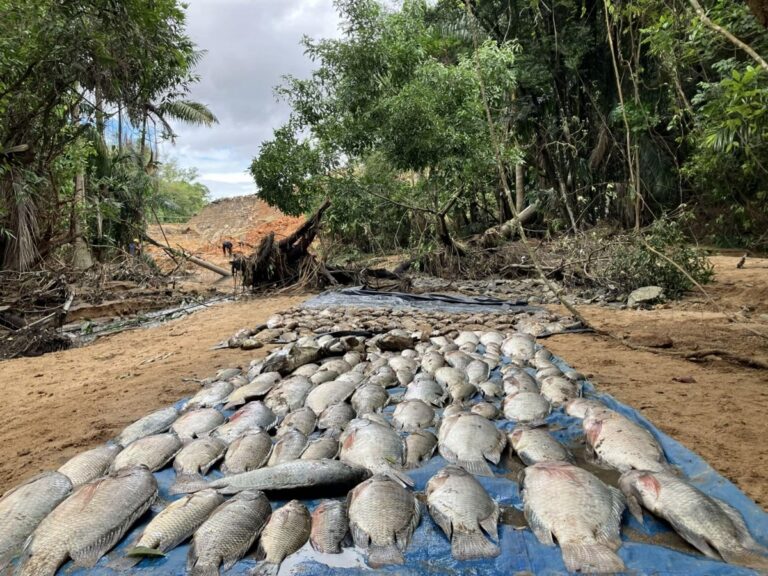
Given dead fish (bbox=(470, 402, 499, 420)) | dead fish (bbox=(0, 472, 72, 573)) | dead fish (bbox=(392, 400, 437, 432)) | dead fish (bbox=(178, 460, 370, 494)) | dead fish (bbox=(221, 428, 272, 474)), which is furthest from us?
dead fish (bbox=(470, 402, 499, 420))

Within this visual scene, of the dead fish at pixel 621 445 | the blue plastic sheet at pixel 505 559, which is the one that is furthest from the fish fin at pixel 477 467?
the dead fish at pixel 621 445

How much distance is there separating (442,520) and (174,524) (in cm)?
103

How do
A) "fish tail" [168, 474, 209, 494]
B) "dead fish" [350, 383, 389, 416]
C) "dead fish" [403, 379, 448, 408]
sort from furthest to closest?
"dead fish" [403, 379, 448, 408] → "dead fish" [350, 383, 389, 416] → "fish tail" [168, 474, 209, 494]

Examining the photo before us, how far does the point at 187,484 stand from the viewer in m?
2.18

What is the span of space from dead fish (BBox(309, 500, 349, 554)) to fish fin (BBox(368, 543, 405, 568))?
12cm

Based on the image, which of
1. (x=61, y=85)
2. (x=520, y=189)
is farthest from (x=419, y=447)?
(x=520, y=189)

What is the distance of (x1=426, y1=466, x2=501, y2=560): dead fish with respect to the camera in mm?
1688

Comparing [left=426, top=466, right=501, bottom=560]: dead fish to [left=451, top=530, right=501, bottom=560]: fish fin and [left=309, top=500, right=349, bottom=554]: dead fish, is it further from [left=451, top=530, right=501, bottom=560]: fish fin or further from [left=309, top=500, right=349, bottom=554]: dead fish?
[left=309, top=500, right=349, bottom=554]: dead fish

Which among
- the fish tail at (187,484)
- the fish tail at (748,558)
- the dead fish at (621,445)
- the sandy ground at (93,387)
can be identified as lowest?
the sandy ground at (93,387)

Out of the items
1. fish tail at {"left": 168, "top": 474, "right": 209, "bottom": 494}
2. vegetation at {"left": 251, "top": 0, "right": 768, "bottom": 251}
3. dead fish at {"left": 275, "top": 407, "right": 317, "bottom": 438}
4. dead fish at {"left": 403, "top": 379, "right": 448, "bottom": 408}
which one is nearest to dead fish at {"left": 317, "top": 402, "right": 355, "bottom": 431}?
dead fish at {"left": 275, "top": 407, "right": 317, "bottom": 438}

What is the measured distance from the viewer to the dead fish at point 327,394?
3.12 m

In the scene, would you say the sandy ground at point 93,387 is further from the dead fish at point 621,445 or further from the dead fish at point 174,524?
the dead fish at point 621,445

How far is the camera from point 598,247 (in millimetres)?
9734

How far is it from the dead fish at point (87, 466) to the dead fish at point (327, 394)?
117 cm
